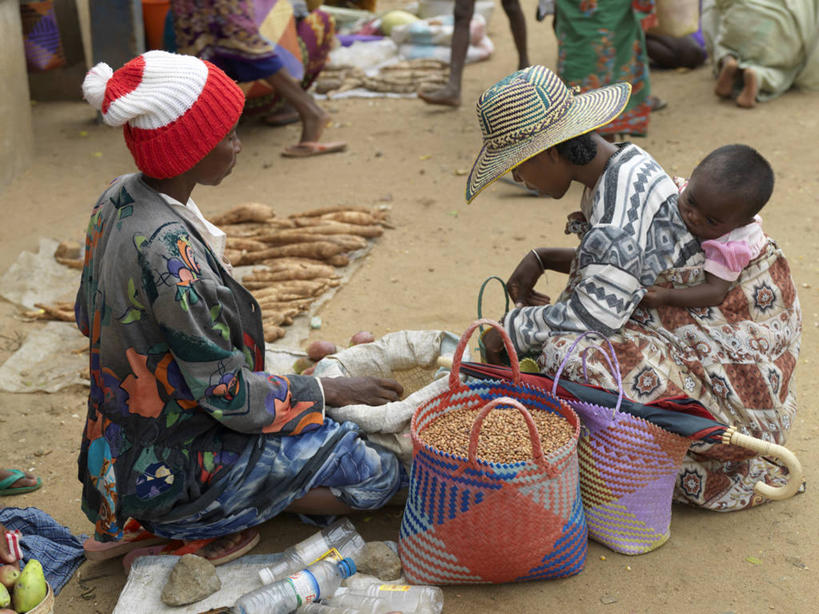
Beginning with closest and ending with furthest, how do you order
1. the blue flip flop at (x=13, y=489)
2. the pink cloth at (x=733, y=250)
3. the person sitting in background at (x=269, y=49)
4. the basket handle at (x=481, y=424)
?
the basket handle at (x=481, y=424) < the pink cloth at (x=733, y=250) < the blue flip flop at (x=13, y=489) < the person sitting in background at (x=269, y=49)

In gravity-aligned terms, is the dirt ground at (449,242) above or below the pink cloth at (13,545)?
below

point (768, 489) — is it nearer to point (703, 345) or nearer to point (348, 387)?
point (703, 345)

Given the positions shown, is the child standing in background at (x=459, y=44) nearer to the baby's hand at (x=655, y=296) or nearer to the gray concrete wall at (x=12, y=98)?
the gray concrete wall at (x=12, y=98)

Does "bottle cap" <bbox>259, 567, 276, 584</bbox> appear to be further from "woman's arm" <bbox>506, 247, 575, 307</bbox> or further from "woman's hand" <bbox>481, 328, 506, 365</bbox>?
"woman's arm" <bbox>506, 247, 575, 307</bbox>

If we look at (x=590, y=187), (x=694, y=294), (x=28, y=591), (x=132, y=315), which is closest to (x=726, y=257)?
(x=694, y=294)

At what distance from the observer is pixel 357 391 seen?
2.79 meters

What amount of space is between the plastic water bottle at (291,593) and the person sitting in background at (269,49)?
442cm

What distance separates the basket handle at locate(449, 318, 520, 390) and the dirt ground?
0.57 m

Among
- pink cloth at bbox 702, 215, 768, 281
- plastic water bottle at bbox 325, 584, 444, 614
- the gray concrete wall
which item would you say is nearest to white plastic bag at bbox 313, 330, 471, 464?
plastic water bottle at bbox 325, 584, 444, 614

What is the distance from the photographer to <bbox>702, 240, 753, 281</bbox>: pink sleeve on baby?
260cm

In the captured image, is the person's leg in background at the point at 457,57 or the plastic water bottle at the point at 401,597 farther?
the person's leg in background at the point at 457,57

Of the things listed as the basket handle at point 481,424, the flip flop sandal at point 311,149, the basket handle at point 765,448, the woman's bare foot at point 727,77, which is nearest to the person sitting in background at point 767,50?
the woman's bare foot at point 727,77

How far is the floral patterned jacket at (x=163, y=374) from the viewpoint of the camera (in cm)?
229

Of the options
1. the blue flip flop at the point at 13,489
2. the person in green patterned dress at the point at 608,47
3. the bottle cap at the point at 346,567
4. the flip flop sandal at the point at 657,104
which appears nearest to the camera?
the bottle cap at the point at 346,567
